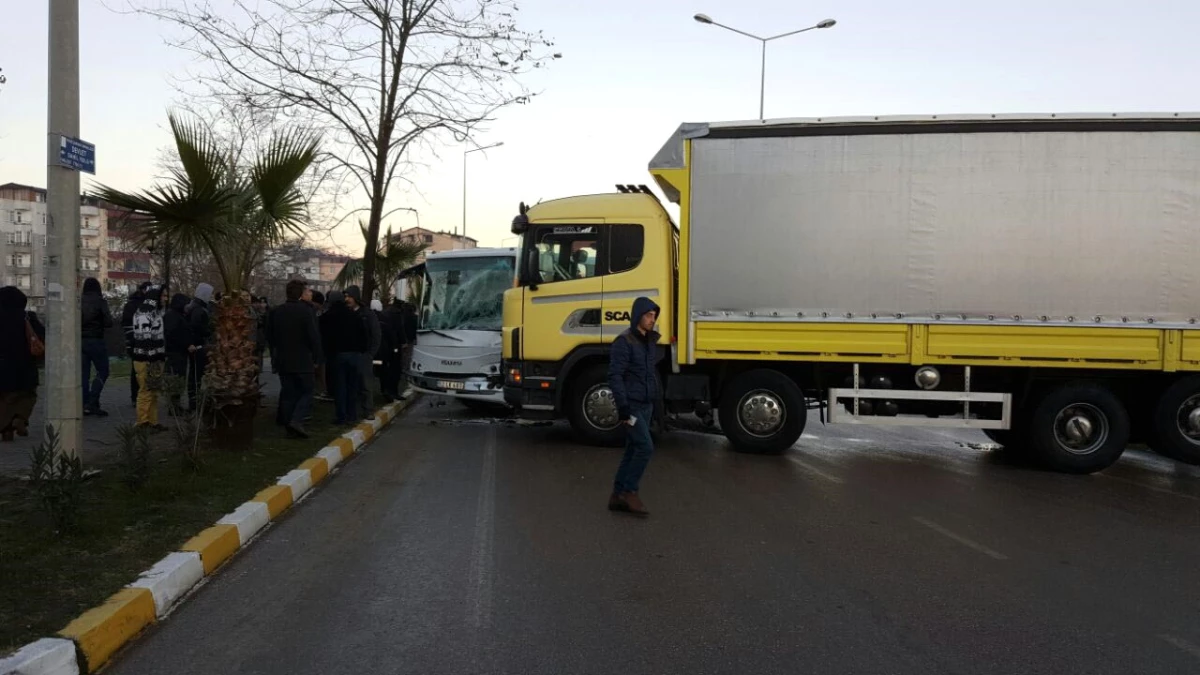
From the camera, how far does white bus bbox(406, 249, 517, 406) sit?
13938 millimetres

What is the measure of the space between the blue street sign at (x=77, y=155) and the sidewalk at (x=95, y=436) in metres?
1.81

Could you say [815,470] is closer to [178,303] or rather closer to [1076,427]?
[1076,427]

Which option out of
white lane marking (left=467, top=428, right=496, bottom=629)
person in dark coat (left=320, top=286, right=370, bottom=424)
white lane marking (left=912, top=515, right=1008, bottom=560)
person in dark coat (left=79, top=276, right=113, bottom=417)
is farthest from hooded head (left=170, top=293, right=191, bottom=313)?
white lane marking (left=912, top=515, right=1008, bottom=560)

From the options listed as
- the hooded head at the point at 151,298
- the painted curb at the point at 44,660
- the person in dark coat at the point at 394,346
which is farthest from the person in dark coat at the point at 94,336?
the painted curb at the point at 44,660

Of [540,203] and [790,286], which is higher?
[540,203]

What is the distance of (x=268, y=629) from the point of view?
4.52 meters

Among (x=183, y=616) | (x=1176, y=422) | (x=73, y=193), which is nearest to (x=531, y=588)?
(x=183, y=616)

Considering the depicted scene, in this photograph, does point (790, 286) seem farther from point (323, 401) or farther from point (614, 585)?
point (323, 401)

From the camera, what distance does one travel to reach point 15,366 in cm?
938

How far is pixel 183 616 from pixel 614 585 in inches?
93.7

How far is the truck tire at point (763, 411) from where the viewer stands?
10188 mm

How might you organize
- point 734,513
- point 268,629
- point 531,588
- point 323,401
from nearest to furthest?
1. point 268,629
2. point 531,588
3. point 734,513
4. point 323,401

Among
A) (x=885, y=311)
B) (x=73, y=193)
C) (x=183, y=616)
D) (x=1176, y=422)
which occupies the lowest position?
(x=183, y=616)

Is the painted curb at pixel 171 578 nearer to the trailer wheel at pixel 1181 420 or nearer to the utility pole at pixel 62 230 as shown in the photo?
the utility pole at pixel 62 230
